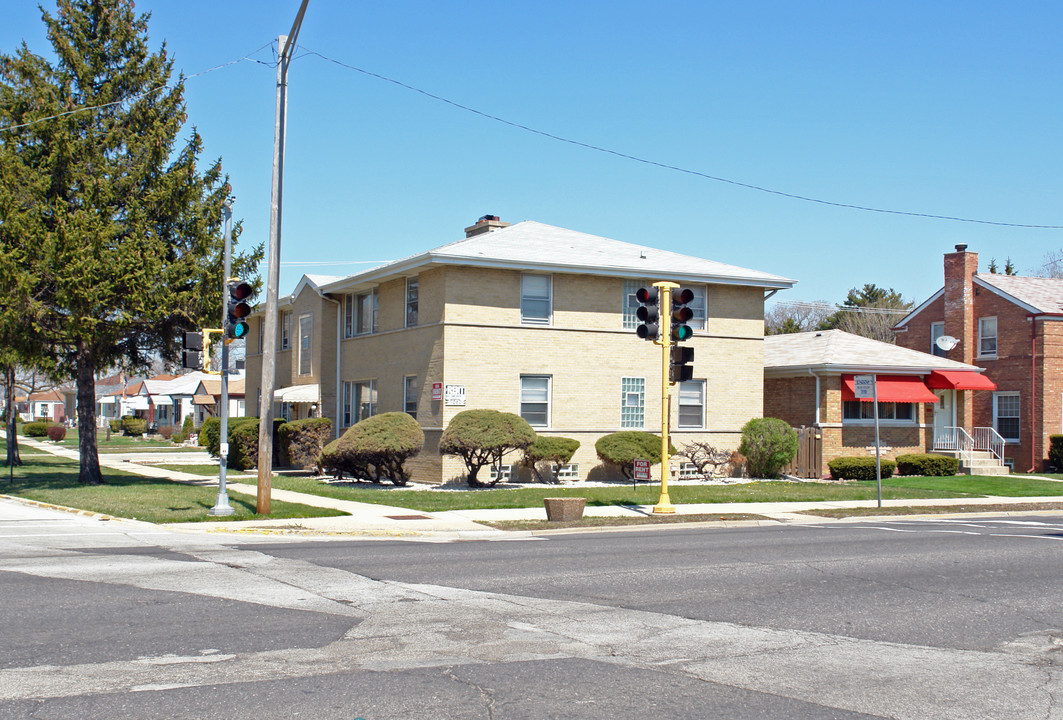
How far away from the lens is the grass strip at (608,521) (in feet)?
58.5

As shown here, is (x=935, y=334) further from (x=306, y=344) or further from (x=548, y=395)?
(x=306, y=344)

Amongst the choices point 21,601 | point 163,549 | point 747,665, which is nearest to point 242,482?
point 163,549

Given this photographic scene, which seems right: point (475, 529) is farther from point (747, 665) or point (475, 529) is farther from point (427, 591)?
point (747, 665)

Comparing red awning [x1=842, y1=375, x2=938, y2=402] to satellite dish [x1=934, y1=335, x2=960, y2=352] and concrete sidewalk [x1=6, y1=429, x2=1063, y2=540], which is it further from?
concrete sidewalk [x1=6, y1=429, x2=1063, y2=540]

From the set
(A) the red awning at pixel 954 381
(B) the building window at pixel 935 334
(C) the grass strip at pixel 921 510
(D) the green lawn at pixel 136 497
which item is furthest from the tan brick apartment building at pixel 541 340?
(B) the building window at pixel 935 334

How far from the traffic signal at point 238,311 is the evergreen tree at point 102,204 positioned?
638cm

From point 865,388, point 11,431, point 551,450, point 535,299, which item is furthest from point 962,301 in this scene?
point 11,431

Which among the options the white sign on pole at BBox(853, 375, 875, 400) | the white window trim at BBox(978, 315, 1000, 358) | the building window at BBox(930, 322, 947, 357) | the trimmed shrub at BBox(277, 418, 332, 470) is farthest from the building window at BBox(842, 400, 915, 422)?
the trimmed shrub at BBox(277, 418, 332, 470)

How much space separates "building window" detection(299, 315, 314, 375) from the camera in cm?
3447

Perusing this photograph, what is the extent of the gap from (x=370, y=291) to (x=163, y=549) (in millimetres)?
18243

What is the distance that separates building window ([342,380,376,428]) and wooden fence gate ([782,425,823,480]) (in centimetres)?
1309

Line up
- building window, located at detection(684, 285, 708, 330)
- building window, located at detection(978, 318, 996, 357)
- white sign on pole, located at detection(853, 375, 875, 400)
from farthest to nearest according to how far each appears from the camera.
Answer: building window, located at detection(978, 318, 996, 357) → building window, located at detection(684, 285, 708, 330) → white sign on pole, located at detection(853, 375, 875, 400)

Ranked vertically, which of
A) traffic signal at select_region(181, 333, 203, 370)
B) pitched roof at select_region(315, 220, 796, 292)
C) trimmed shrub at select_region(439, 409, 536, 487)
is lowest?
trimmed shrub at select_region(439, 409, 536, 487)

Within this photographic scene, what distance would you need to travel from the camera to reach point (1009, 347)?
3822 centimetres
